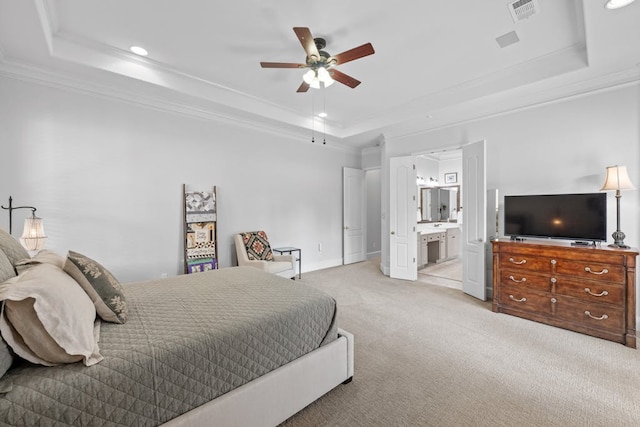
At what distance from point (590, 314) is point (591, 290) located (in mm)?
245

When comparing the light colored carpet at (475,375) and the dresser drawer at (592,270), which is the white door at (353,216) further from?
the dresser drawer at (592,270)

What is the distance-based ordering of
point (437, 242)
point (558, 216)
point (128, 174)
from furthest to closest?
1. point (437, 242)
2. point (128, 174)
3. point (558, 216)

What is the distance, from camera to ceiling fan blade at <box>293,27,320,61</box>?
2009 millimetres

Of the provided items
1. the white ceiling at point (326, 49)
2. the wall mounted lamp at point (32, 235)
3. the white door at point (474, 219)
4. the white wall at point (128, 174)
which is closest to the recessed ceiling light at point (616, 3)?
the white ceiling at point (326, 49)

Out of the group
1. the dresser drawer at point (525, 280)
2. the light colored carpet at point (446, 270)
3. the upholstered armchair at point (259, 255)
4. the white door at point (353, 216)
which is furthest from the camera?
the white door at point (353, 216)

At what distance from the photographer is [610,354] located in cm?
241

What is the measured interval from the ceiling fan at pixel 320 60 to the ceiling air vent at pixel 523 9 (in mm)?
1213

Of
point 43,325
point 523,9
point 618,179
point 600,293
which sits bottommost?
point 600,293

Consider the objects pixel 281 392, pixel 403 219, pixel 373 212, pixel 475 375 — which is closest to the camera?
pixel 281 392

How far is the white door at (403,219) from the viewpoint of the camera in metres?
4.87

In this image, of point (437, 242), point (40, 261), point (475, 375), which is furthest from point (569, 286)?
point (40, 261)

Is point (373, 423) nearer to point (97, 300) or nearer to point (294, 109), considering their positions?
point (97, 300)

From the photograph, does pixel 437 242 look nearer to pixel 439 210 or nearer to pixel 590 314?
pixel 439 210

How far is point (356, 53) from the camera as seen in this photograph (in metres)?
2.28
